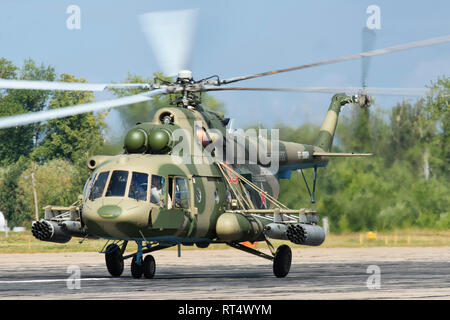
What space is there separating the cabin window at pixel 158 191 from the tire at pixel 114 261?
9.33ft

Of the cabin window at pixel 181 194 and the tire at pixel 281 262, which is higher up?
the cabin window at pixel 181 194

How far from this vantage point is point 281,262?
2178 centimetres

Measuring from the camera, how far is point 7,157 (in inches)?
2478

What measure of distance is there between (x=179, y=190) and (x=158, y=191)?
28.4 inches

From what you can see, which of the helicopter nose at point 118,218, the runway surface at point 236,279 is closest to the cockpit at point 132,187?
the helicopter nose at point 118,218

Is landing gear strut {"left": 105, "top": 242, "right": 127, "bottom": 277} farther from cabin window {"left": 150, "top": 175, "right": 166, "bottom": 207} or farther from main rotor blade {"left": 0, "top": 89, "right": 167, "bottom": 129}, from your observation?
main rotor blade {"left": 0, "top": 89, "right": 167, "bottom": 129}

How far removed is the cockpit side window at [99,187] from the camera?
62.1 feet

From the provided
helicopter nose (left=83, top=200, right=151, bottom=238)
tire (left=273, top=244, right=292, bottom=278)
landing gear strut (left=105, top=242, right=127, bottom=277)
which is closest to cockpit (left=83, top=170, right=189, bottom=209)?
helicopter nose (left=83, top=200, right=151, bottom=238)

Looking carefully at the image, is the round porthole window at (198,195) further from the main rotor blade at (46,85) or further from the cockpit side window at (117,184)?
the main rotor blade at (46,85)

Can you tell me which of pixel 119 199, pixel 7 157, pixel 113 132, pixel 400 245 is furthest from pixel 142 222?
pixel 7 157

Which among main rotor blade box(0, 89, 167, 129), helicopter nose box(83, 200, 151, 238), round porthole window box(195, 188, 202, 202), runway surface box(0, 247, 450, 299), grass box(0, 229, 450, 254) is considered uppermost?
main rotor blade box(0, 89, 167, 129)

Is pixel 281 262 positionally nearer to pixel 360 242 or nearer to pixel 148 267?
pixel 148 267

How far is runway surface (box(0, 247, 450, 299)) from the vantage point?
54.3 ft
